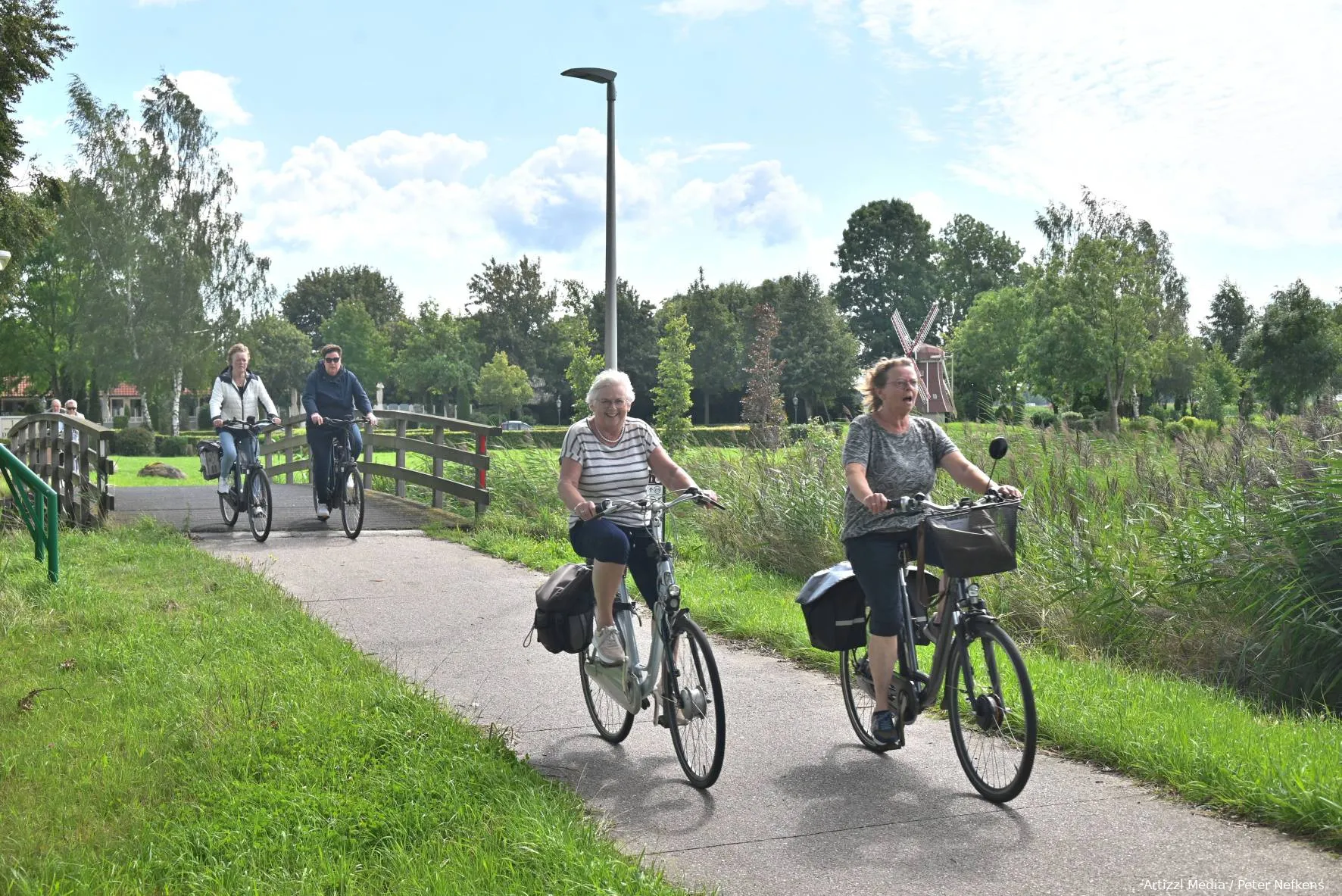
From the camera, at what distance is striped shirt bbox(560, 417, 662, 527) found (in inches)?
214

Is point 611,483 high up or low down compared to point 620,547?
up

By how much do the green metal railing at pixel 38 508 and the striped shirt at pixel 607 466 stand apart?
5.50 m

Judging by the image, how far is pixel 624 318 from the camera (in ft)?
234

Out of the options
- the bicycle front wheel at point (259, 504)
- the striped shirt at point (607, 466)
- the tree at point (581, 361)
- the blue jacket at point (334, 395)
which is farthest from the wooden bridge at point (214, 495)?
the tree at point (581, 361)

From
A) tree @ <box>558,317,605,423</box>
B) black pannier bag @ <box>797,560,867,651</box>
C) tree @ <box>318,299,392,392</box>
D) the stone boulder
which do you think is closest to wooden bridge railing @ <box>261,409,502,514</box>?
black pannier bag @ <box>797,560,867,651</box>

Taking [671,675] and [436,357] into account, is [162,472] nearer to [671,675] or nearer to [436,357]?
[671,675]

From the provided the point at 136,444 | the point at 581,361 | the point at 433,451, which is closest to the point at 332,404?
the point at 433,451

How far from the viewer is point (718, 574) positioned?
34.1ft

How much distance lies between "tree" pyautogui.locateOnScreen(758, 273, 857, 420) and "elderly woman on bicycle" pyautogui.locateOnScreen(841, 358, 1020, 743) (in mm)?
65701

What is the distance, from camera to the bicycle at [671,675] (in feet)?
15.6

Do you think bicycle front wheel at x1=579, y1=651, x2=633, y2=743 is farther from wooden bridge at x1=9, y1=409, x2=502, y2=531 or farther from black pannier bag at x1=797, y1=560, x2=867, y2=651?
wooden bridge at x1=9, y1=409, x2=502, y2=531

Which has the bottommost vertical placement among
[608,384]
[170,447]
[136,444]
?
[170,447]

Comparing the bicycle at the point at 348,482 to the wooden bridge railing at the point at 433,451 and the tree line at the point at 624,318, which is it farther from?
the tree line at the point at 624,318

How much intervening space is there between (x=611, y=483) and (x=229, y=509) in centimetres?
936
